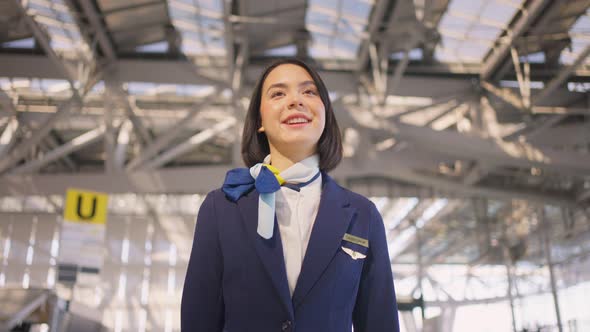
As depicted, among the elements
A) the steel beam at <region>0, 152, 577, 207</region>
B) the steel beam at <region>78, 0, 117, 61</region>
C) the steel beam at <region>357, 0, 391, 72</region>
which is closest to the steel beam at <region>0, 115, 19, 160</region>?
the steel beam at <region>0, 152, 577, 207</region>

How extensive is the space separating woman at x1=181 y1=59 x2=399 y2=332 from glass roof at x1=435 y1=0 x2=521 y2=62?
13.2 m

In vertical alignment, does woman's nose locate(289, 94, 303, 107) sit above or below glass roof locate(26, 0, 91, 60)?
below

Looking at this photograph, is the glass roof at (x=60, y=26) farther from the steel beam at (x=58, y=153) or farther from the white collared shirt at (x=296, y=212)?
the white collared shirt at (x=296, y=212)

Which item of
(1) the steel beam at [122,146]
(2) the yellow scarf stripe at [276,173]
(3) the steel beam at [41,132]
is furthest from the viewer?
(1) the steel beam at [122,146]

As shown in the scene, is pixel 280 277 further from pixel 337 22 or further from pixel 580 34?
pixel 580 34

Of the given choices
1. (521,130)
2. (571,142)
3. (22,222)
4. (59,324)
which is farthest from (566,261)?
(22,222)

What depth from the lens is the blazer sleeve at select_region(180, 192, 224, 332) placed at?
1778mm

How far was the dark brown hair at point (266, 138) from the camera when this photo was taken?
2.15m

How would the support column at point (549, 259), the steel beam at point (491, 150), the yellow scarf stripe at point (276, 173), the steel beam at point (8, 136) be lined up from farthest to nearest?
1. the support column at point (549, 259)
2. the steel beam at point (8, 136)
3. the steel beam at point (491, 150)
4. the yellow scarf stripe at point (276, 173)

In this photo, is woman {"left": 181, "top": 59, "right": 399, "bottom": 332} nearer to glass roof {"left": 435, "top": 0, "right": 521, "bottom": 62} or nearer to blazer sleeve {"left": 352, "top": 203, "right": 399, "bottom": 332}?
blazer sleeve {"left": 352, "top": 203, "right": 399, "bottom": 332}

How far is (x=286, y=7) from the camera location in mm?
15125

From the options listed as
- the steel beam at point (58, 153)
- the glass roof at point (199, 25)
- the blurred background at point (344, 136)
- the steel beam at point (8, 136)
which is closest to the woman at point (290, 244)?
the blurred background at point (344, 136)

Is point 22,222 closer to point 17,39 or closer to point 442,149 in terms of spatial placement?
point 17,39

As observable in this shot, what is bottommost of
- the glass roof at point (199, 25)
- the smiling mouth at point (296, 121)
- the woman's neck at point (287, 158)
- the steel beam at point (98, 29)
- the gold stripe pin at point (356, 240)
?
the gold stripe pin at point (356, 240)
